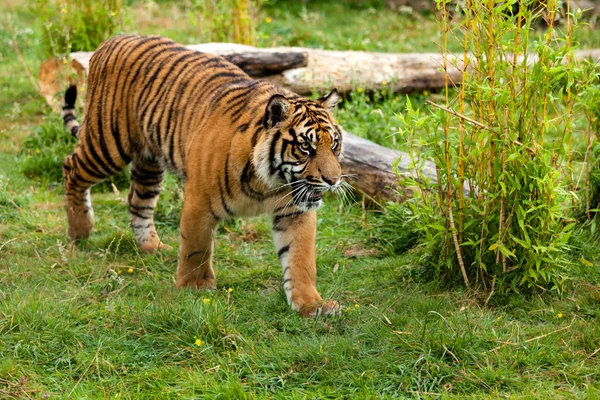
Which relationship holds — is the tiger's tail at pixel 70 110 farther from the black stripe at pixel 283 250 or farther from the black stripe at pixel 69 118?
the black stripe at pixel 283 250

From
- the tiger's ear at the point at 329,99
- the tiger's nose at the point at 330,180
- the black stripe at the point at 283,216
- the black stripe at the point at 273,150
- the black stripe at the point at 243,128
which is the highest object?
the tiger's ear at the point at 329,99

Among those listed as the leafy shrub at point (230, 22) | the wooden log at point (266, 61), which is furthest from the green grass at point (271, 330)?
the leafy shrub at point (230, 22)

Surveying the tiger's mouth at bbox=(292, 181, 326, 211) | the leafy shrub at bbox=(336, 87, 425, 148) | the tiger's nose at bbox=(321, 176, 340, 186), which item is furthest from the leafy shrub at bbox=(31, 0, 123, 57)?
the tiger's nose at bbox=(321, 176, 340, 186)

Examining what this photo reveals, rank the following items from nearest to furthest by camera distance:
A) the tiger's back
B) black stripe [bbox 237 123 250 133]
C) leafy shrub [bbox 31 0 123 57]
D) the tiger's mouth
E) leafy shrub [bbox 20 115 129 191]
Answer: the tiger's mouth
black stripe [bbox 237 123 250 133]
the tiger's back
leafy shrub [bbox 20 115 129 191]
leafy shrub [bbox 31 0 123 57]

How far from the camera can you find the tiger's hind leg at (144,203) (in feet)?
18.9

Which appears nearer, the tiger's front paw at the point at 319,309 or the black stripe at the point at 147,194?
the tiger's front paw at the point at 319,309

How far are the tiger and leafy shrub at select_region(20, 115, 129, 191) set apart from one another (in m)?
1.03

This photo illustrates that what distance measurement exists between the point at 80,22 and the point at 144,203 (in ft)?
10.7

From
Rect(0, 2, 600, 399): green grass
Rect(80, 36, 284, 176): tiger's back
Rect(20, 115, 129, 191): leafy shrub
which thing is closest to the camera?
Rect(0, 2, 600, 399): green grass

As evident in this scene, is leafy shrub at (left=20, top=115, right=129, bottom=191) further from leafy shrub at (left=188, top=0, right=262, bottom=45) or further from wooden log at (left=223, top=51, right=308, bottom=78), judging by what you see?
leafy shrub at (left=188, top=0, right=262, bottom=45)

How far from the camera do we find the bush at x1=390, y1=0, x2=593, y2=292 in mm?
4129

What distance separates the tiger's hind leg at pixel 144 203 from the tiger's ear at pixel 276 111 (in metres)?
1.61

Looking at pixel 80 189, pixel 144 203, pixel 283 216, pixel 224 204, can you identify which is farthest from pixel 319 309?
pixel 80 189

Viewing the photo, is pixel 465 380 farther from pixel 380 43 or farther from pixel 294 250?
pixel 380 43
